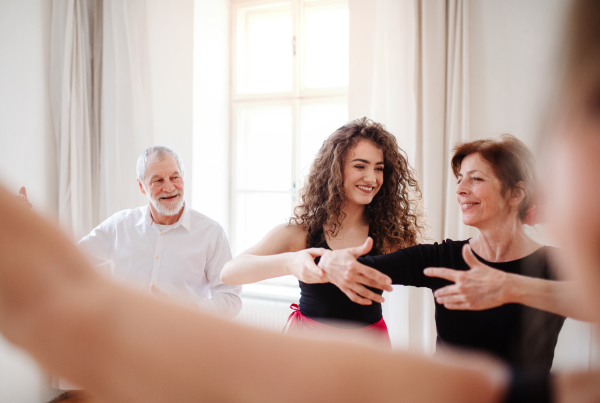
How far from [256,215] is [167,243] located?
136 centimetres

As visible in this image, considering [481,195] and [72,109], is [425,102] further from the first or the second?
[72,109]

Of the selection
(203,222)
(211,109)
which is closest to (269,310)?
(203,222)

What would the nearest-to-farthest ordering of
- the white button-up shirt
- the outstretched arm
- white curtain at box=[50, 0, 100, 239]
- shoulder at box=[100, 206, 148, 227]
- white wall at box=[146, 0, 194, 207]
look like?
the outstretched arm, the white button-up shirt, shoulder at box=[100, 206, 148, 227], white curtain at box=[50, 0, 100, 239], white wall at box=[146, 0, 194, 207]

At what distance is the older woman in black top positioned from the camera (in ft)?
2.74

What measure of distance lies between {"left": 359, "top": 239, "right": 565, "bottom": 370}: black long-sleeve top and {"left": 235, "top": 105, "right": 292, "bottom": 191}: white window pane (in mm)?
2312

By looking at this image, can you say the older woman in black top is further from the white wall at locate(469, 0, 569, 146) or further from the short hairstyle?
the white wall at locate(469, 0, 569, 146)

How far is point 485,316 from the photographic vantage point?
0.96m

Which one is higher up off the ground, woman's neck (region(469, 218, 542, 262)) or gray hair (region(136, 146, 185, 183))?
gray hair (region(136, 146, 185, 183))

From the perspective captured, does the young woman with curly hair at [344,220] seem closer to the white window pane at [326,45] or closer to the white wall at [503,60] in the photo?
the white wall at [503,60]

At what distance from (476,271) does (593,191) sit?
75 cm

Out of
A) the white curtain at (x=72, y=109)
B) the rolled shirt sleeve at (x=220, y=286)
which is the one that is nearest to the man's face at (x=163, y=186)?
the rolled shirt sleeve at (x=220, y=286)

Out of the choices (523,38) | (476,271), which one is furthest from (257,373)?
(523,38)

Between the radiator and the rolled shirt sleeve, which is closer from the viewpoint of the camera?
the rolled shirt sleeve

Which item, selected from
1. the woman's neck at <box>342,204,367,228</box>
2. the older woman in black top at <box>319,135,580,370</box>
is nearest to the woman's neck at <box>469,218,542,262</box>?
the older woman in black top at <box>319,135,580,370</box>
